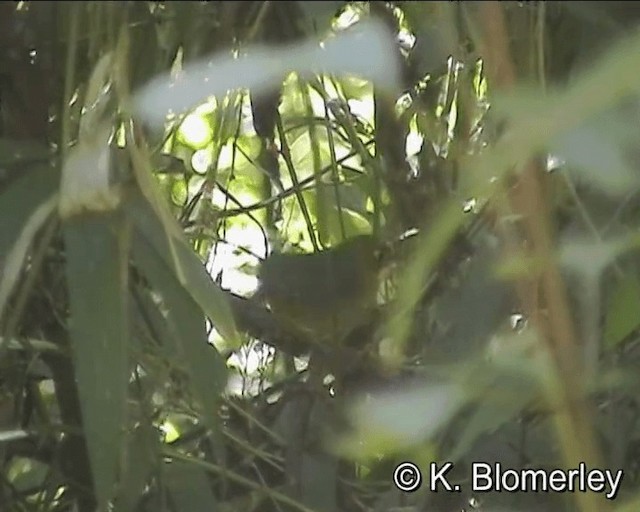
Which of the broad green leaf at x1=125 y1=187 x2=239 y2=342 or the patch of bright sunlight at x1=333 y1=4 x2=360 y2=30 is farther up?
the patch of bright sunlight at x1=333 y1=4 x2=360 y2=30

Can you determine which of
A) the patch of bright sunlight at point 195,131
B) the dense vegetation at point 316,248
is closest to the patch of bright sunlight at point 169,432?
the dense vegetation at point 316,248

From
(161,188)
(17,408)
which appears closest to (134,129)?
(161,188)

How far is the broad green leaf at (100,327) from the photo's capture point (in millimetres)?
393

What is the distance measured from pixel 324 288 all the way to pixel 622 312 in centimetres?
11

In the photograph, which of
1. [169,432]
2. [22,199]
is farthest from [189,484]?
[22,199]

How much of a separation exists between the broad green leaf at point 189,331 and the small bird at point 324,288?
3 centimetres

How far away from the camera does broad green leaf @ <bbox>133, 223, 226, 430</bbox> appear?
397 millimetres

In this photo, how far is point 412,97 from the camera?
1.27 ft

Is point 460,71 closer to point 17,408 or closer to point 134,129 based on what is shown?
point 134,129

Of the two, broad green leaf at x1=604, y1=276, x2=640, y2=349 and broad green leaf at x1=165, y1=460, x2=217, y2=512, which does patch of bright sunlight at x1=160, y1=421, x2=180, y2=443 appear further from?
broad green leaf at x1=604, y1=276, x2=640, y2=349

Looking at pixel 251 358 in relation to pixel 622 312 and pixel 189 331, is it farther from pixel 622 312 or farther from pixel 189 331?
pixel 622 312

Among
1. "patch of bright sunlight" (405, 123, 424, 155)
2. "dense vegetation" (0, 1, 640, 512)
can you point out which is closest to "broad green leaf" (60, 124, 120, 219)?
"dense vegetation" (0, 1, 640, 512)

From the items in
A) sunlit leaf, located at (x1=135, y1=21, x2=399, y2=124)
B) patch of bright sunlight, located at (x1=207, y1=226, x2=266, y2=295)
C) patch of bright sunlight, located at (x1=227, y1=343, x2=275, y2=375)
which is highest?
sunlit leaf, located at (x1=135, y1=21, x2=399, y2=124)

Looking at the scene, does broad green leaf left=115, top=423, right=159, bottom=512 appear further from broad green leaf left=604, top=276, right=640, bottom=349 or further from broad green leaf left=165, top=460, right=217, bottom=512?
broad green leaf left=604, top=276, right=640, bottom=349
